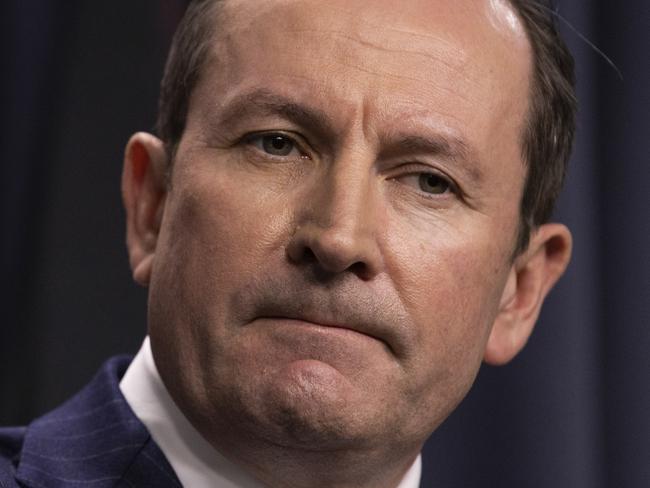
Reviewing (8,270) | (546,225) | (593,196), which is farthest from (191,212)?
(8,270)

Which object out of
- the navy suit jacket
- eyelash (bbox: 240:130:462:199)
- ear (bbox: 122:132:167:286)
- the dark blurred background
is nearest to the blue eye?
eyelash (bbox: 240:130:462:199)

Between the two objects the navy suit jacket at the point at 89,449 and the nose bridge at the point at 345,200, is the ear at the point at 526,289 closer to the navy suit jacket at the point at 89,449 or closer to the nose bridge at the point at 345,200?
the nose bridge at the point at 345,200

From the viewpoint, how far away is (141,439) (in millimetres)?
1806

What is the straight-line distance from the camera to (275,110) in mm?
1782

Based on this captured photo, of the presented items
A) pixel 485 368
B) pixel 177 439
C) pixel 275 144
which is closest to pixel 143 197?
pixel 275 144

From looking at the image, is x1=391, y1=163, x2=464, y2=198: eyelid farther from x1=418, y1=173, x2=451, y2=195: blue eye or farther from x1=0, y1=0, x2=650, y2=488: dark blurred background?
x1=0, y1=0, x2=650, y2=488: dark blurred background

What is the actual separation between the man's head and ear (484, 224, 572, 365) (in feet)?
0.34

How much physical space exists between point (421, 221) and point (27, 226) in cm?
142

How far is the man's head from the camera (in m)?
1.64

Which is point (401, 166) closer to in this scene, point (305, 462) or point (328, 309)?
point (328, 309)

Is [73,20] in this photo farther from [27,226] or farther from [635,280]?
[635,280]

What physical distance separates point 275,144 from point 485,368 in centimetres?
107

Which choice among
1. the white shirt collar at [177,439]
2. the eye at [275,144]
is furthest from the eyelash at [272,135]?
the white shirt collar at [177,439]

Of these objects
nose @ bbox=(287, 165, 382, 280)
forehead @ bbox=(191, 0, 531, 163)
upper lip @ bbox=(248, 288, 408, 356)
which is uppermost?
forehead @ bbox=(191, 0, 531, 163)
